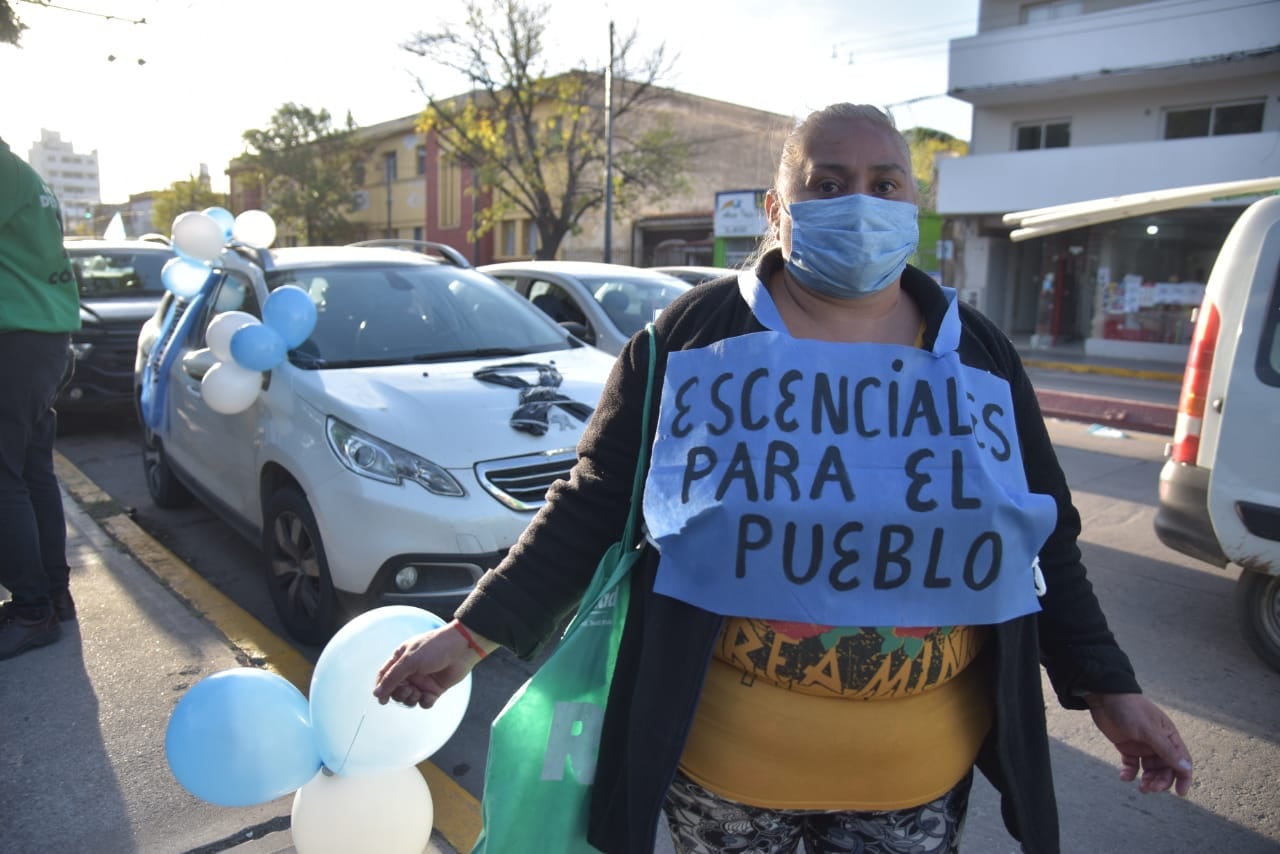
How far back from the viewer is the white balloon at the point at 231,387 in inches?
167

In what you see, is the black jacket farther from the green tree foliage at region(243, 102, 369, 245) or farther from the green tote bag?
Answer: the green tree foliage at region(243, 102, 369, 245)

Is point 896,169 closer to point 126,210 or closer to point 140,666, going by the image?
point 140,666

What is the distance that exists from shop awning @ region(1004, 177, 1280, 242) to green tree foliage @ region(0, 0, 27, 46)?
660cm

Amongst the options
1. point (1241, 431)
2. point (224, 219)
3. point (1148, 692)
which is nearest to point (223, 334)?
point (224, 219)

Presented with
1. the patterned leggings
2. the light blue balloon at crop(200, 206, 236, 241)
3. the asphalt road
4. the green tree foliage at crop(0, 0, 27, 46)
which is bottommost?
the asphalt road

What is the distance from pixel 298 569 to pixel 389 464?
2.40ft

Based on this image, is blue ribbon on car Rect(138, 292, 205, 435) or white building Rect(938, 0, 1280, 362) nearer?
blue ribbon on car Rect(138, 292, 205, 435)

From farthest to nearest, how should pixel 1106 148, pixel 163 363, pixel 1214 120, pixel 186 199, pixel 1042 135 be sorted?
pixel 186 199
pixel 1042 135
pixel 1214 120
pixel 1106 148
pixel 163 363

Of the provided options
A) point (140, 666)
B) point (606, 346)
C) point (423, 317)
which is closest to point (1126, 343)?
point (606, 346)

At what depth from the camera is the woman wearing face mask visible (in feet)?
4.67

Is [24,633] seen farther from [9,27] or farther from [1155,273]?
[1155,273]

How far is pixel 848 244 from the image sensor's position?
5.14ft

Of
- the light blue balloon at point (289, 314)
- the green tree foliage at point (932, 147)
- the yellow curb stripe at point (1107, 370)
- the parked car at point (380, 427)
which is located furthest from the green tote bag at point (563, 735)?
the green tree foliage at point (932, 147)

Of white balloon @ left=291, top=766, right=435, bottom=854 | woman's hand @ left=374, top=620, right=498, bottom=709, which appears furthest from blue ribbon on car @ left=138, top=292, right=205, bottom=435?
woman's hand @ left=374, top=620, right=498, bottom=709
